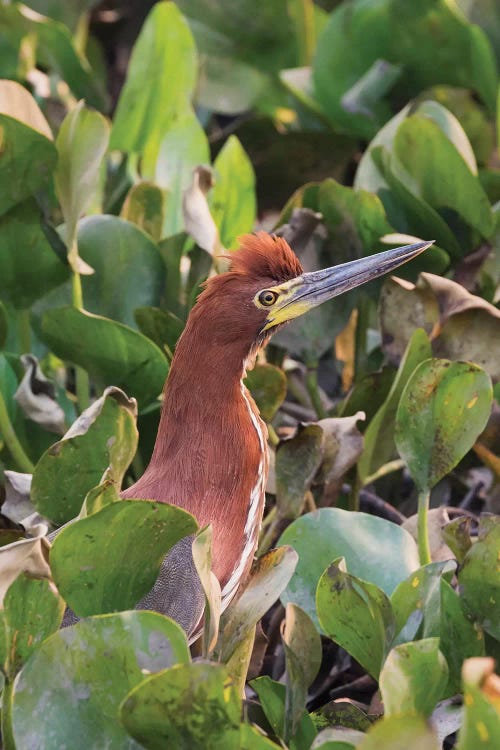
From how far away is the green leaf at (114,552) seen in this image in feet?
7.59

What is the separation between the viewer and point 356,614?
256cm

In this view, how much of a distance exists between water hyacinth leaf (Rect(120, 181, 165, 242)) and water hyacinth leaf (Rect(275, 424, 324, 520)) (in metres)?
1.05

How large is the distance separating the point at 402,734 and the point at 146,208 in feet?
8.17

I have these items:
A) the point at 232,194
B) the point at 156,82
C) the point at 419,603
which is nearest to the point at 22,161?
the point at 232,194

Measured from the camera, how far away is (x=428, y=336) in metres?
3.37

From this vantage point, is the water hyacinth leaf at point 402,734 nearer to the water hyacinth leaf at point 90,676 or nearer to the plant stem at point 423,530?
the water hyacinth leaf at point 90,676

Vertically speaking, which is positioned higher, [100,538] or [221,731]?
[100,538]

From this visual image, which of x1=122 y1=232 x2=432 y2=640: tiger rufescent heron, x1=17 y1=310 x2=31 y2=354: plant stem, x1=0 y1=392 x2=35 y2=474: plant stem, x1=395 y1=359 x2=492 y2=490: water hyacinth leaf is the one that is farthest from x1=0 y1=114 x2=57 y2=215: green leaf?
x1=395 y1=359 x2=492 y2=490: water hyacinth leaf

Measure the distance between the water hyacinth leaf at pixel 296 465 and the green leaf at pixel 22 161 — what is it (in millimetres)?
1056

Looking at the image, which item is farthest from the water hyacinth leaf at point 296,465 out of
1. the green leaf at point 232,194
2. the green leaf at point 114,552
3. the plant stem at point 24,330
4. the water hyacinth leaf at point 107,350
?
the green leaf at point 232,194

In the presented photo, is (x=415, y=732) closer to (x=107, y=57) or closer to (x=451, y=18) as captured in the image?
(x=451, y=18)

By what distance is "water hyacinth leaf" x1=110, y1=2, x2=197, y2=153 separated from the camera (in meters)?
4.67

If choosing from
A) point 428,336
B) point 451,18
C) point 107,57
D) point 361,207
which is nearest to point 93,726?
point 428,336

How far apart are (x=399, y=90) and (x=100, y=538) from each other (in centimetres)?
328
